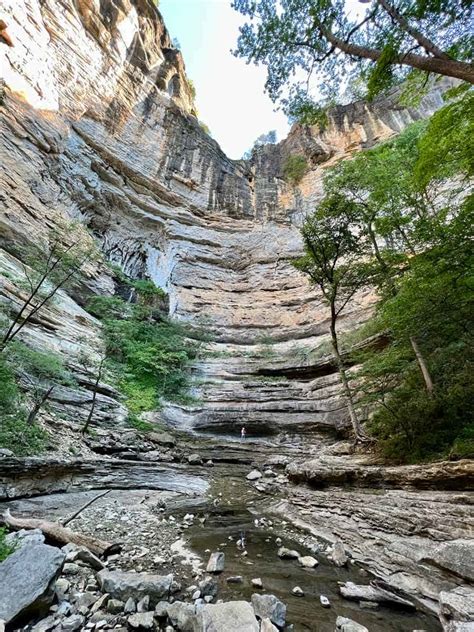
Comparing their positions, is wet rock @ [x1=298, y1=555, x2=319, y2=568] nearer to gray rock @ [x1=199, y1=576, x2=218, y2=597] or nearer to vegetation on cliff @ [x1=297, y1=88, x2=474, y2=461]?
gray rock @ [x1=199, y1=576, x2=218, y2=597]

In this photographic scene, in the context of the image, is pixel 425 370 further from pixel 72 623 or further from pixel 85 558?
pixel 72 623

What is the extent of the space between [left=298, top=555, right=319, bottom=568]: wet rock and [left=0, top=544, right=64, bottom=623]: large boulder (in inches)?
120

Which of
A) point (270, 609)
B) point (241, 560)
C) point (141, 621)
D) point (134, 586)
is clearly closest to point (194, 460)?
point (241, 560)

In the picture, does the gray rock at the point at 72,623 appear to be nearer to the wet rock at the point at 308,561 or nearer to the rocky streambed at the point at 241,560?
the rocky streambed at the point at 241,560

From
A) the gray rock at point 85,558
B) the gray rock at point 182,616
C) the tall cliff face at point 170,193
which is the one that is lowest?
the gray rock at point 182,616

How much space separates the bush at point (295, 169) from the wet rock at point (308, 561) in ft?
106

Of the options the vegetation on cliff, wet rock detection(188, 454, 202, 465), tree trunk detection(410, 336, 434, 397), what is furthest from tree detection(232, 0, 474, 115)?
wet rock detection(188, 454, 202, 465)

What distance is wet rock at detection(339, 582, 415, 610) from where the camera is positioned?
3.07 metres

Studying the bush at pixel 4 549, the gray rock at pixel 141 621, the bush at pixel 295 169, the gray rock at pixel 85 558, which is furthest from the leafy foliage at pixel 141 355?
the bush at pixel 295 169

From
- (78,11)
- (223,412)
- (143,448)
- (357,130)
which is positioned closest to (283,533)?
(143,448)

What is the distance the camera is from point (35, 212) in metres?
14.5

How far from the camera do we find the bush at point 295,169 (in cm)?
3075

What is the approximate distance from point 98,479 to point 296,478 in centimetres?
492

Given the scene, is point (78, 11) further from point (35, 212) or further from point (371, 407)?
point (371, 407)
